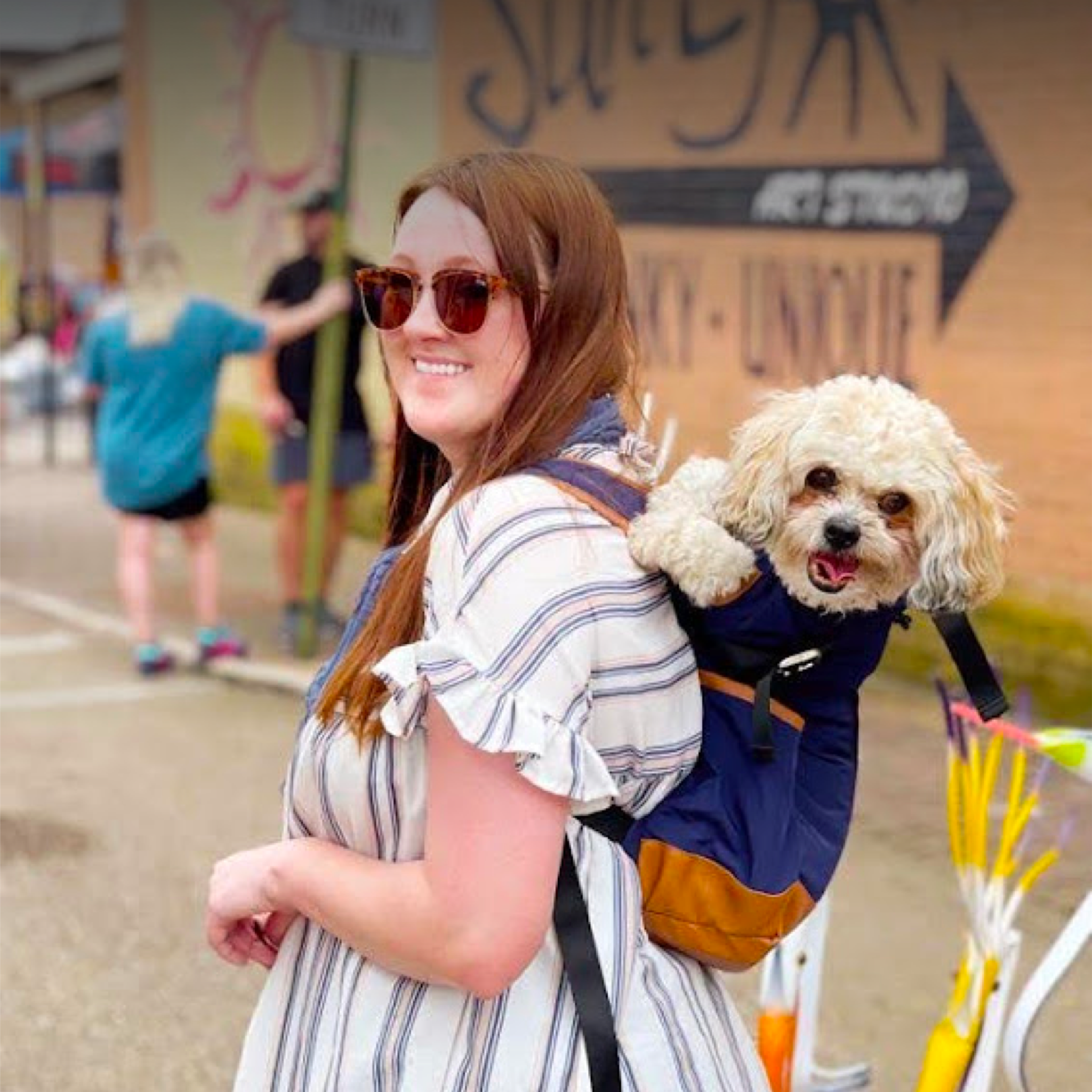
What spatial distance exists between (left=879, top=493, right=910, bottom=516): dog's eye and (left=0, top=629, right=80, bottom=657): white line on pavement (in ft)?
23.0

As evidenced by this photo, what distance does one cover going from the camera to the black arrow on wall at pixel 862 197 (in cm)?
784

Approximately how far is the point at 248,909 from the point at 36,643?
690 cm

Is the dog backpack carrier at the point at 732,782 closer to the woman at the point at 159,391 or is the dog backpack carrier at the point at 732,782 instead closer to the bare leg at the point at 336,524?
the woman at the point at 159,391

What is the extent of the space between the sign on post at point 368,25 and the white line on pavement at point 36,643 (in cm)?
282

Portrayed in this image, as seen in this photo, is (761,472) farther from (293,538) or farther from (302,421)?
(302,421)

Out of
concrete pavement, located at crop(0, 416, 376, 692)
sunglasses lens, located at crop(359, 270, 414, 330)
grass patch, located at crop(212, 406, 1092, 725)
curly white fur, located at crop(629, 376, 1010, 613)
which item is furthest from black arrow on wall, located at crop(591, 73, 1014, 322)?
curly white fur, located at crop(629, 376, 1010, 613)

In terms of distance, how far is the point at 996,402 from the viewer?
309 inches

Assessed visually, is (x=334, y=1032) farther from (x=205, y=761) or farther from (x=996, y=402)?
(x=996, y=402)

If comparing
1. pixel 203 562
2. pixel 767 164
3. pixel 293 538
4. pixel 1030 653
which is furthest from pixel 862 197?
pixel 203 562

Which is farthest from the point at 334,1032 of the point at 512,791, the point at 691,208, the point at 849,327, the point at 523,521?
the point at 691,208

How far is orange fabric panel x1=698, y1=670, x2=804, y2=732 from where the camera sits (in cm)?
206

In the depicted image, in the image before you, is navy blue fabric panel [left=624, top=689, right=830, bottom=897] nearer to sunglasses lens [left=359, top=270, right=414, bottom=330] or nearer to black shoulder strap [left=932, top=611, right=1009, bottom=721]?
black shoulder strap [left=932, top=611, right=1009, bottom=721]

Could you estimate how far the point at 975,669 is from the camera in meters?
2.08

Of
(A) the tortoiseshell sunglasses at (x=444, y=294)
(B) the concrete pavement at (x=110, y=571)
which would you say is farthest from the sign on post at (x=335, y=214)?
(A) the tortoiseshell sunglasses at (x=444, y=294)
